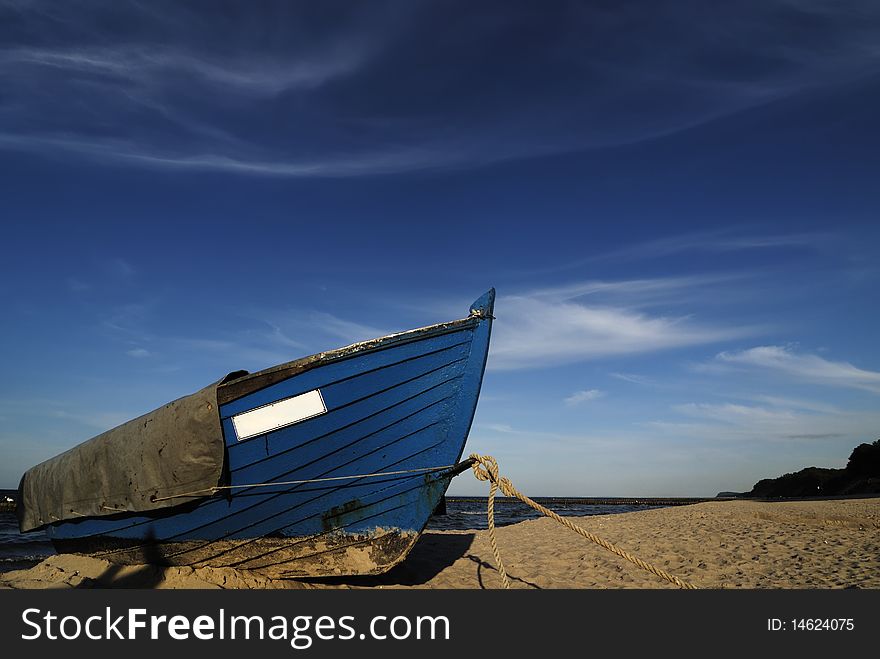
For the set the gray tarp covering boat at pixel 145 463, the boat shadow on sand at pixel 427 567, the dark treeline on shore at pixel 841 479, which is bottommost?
the dark treeline on shore at pixel 841 479

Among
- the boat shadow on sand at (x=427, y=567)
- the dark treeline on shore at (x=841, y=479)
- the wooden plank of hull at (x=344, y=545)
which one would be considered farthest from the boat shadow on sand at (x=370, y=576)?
the dark treeline on shore at (x=841, y=479)

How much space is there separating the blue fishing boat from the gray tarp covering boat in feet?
0.06

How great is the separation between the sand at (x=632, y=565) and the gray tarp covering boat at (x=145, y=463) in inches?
36.6

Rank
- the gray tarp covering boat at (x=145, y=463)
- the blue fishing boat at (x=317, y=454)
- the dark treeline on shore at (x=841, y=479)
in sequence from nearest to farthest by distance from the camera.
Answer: the gray tarp covering boat at (x=145, y=463)
the blue fishing boat at (x=317, y=454)
the dark treeline on shore at (x=841, y=479)

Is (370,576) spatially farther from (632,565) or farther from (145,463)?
(632,565)

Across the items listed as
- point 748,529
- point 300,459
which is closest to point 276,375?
point 300,459

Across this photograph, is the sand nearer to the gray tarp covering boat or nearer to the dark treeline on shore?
the gray tarp covering boat

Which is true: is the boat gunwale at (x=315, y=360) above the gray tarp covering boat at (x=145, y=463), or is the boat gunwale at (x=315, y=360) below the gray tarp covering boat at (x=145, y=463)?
above

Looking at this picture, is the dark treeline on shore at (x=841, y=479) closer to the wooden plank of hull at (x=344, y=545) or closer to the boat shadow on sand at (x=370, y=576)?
the boat shadow on sand at (x=370, y=576)

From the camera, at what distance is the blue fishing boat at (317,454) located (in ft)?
19.8

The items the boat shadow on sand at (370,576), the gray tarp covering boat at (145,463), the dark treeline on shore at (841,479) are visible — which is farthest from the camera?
the dark treeline on shore at (841,479)

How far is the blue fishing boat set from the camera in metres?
6.03

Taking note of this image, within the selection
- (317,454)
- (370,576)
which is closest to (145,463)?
(317,454)
